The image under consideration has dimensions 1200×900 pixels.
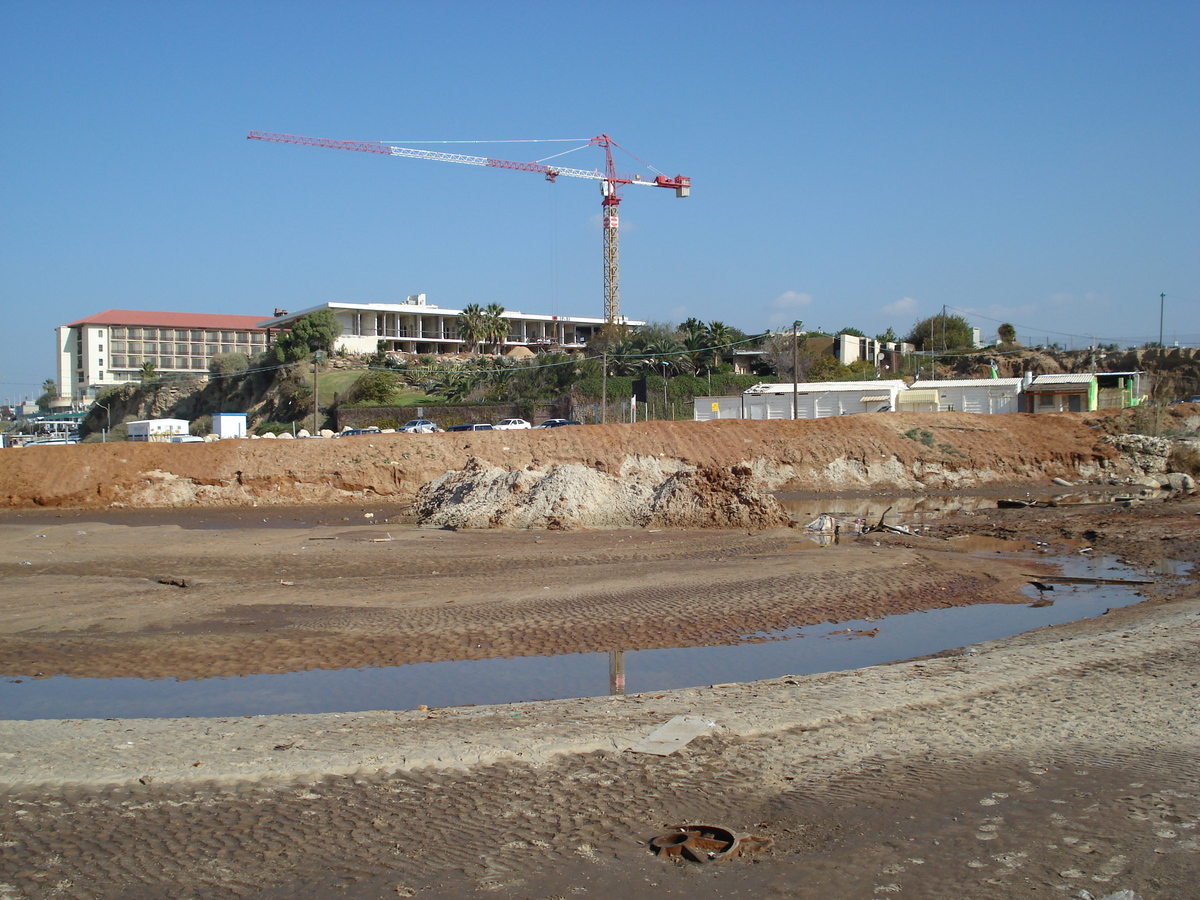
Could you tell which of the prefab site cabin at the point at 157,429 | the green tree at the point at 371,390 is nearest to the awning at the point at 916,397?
the green tree at the point at 371,390

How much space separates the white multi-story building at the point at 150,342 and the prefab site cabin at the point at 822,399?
294 ft

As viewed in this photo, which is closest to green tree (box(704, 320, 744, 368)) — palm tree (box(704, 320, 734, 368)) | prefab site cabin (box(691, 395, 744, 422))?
palm tree (box(704, 320, 734, 368))

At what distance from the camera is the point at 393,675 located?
34.9ft

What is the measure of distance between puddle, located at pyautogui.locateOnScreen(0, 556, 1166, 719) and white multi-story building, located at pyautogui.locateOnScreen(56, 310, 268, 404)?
122 metres

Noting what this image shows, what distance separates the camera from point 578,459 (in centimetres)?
3853

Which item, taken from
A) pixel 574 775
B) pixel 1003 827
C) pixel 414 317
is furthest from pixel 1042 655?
pixel 414 317

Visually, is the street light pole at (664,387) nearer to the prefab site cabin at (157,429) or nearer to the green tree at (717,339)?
the green tree at (717,339)

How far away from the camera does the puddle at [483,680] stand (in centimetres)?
958

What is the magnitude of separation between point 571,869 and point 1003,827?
285 cm

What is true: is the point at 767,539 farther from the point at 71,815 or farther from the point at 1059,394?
the point at 1059,394

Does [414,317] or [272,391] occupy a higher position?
[414,317]

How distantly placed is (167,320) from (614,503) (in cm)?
11994

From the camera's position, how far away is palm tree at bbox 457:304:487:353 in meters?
98.8

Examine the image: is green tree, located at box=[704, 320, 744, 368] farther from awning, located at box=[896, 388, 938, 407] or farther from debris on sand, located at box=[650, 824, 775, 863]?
debris on sand, located at box=[650, 824, 775, 863]
